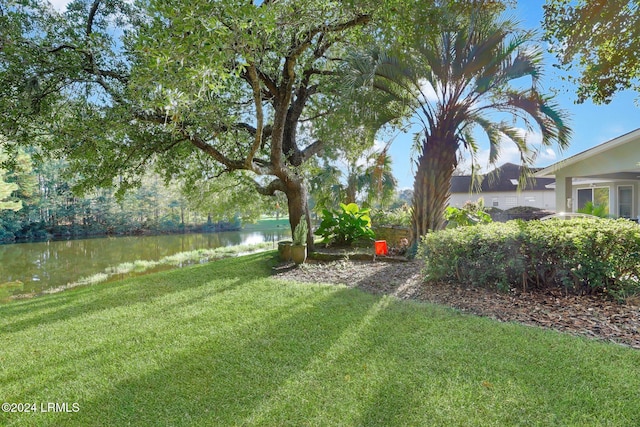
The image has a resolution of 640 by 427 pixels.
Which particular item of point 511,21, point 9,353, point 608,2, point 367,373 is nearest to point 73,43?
point 9,353

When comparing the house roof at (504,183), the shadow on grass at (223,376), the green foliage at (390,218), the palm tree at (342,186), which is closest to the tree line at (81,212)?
the palm tree at (342,186)

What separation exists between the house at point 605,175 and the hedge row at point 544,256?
6.91 metres

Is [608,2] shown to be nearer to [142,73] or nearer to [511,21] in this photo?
[511,21]

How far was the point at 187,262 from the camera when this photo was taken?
14.8 metres

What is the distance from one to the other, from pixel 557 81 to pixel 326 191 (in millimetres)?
9642

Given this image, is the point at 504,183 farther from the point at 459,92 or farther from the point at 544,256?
the point at 544,256

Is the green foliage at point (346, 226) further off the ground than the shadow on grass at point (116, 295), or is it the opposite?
the green foliage at point (346, 226)

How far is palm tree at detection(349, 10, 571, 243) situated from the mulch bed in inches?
92.7

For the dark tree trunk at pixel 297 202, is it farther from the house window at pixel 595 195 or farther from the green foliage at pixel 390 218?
the house window at pixel 595 195

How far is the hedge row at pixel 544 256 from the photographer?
14.2ft

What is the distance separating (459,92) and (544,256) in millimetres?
3967

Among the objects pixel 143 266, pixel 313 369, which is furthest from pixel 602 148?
pixel 143 266

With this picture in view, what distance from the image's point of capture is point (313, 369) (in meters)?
2.97

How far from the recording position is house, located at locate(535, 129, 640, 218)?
10.1 m
